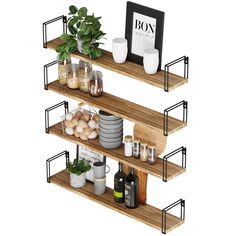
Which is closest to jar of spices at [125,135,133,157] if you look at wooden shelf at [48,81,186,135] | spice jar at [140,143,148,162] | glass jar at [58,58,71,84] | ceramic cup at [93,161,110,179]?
spice jar at [140,143,148,162]

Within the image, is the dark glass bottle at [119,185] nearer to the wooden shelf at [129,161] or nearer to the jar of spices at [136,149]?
the wooden shelf at [129,161]

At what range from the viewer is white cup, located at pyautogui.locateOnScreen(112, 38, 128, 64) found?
570 inches

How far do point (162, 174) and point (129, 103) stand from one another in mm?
910

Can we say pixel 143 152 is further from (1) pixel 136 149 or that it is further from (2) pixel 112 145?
(2) pixel 112 145

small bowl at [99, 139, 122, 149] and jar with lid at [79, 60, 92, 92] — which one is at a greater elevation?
jar with lid at [79, 60, 92, 92]

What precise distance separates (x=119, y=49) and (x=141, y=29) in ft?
1.13

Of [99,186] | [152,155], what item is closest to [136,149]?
[152,155]

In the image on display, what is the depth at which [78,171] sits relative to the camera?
51.5 feet

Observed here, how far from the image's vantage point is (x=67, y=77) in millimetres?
15328

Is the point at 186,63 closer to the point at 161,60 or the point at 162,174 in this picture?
the point at 161,60

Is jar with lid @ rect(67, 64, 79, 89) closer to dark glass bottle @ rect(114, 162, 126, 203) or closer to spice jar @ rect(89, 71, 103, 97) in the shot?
spice jar @ rect(89, 71, 103, 97)

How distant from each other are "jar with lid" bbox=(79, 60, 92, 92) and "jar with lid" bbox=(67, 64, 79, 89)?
0.16 ft

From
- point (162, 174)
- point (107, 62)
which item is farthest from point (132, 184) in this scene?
point (107, 62)

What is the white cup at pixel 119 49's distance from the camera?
1448 cm
